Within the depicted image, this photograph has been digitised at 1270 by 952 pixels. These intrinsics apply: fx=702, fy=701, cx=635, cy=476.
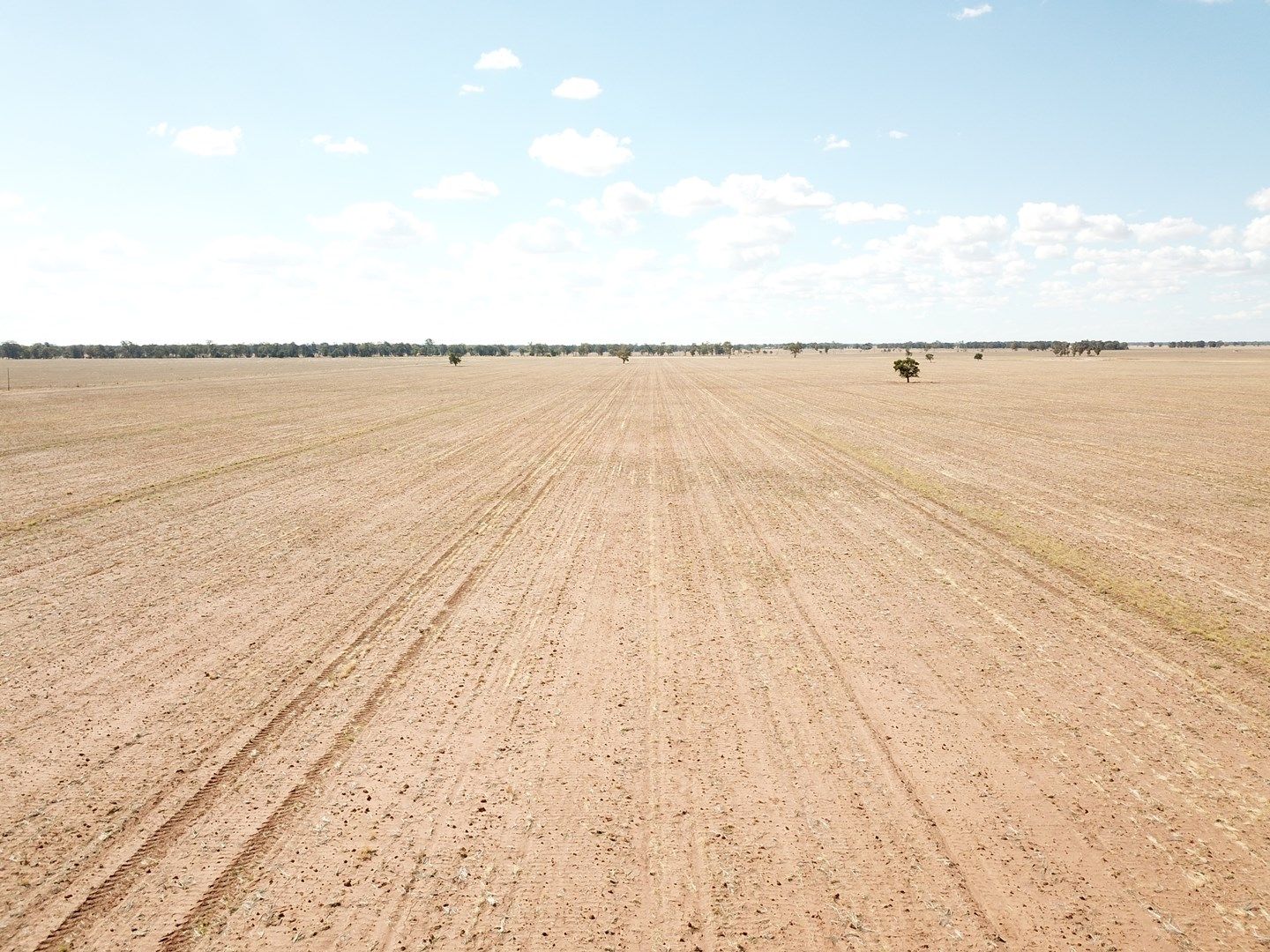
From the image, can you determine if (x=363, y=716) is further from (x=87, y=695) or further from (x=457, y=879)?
(x=87, y=695)

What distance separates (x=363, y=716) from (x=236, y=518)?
30.5ft

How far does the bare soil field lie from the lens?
4.27 meters

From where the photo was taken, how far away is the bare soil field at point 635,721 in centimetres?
427

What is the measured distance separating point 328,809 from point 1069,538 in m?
12.4

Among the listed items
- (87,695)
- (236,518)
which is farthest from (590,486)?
(87,695)

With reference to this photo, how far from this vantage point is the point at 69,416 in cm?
3338

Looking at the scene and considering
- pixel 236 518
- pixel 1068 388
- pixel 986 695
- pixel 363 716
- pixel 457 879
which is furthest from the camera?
pixel 1068 388

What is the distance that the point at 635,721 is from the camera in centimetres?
637

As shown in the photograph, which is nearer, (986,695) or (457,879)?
(457,879)

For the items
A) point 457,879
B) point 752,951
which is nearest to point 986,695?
point 752,951

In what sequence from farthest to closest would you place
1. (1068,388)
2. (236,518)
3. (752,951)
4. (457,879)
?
(1068,388) < (236,518) < (457,879) < (752,951)

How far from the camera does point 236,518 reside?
13867 mm

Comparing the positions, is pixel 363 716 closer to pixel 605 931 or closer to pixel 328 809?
pixel 328 809

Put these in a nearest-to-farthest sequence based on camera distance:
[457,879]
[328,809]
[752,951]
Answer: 1. [752,951]
2. [457,879]
3. [328,809]
